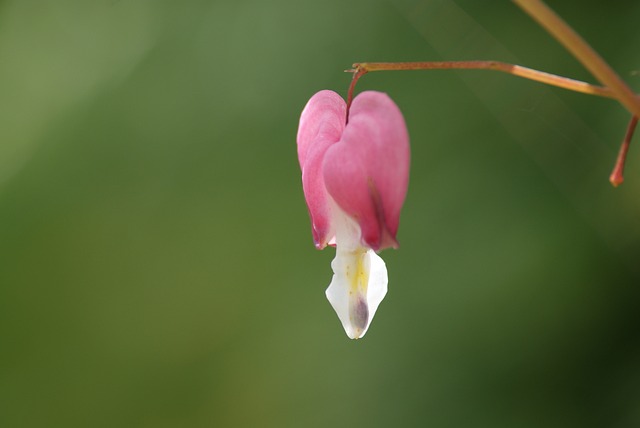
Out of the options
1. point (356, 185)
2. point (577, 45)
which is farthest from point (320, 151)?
point (577, 45)

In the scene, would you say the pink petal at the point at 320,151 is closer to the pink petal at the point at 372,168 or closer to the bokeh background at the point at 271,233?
the pink petal at the point at 372,168

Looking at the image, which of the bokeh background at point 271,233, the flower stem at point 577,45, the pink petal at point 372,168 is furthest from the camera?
the bokeh background at point 271,233

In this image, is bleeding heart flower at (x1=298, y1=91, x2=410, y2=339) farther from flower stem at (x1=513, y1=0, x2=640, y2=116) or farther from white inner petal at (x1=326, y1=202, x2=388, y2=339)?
flower stem at (x1=513, y1=0, x2=640, y2=116)

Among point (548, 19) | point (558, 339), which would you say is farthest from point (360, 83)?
point (548, 19)

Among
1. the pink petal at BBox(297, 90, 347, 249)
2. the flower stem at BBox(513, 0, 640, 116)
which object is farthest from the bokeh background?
the flower stem at BBox(513, 0, 640, 116)

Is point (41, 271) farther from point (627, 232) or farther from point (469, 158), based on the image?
point (627, 232)

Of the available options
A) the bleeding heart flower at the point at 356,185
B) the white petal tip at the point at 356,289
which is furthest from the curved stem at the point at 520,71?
the white petal tip at the point at 356,289
